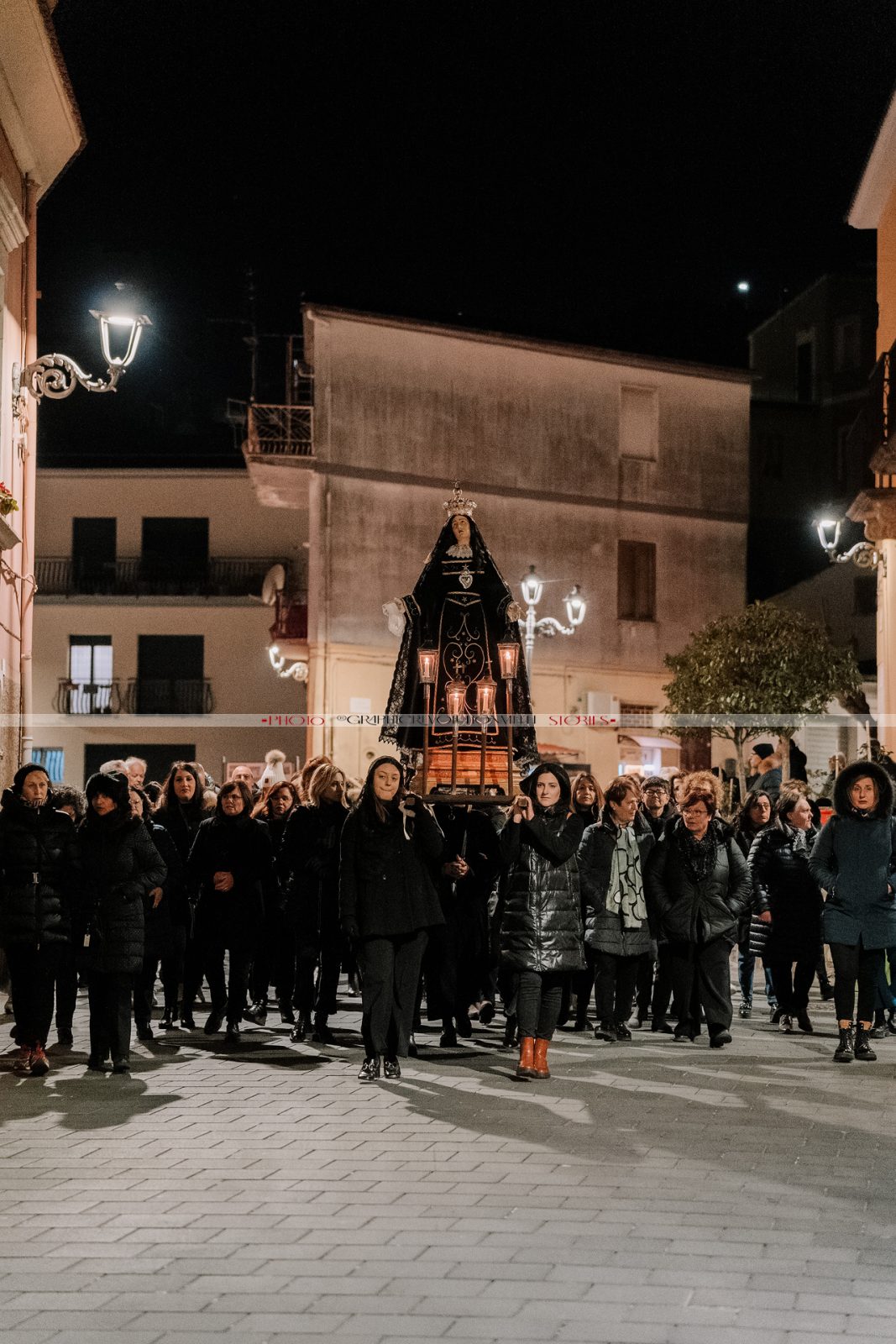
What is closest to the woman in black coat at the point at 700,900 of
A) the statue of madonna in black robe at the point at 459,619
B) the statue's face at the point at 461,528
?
the statue of madonna in black robe at the point at 459,619

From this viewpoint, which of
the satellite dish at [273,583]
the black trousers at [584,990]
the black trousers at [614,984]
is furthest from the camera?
the satellite dish at [273,583]

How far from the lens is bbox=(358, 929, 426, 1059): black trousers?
1022 cm

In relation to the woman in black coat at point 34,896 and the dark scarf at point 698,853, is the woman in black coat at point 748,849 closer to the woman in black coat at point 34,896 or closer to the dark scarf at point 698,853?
the dark scarf at point 698,853

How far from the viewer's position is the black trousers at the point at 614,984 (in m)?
12.2

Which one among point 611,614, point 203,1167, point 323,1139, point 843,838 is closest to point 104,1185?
point 203,1167

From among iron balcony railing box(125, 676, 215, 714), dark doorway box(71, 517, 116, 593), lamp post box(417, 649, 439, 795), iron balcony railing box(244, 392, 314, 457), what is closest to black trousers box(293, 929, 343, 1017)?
lamp post box(417, 649, 439, 795)

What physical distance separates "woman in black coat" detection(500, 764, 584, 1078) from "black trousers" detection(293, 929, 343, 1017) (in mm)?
1986

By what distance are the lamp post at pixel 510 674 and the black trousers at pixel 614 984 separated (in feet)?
16.5

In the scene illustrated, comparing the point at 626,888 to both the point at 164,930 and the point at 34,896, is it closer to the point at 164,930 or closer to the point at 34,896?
the point at 164,930

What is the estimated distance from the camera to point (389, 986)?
10.4m

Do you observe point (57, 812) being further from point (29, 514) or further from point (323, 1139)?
point (29, 514)

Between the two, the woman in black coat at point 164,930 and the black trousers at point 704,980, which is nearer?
the black trousers at point 704,980

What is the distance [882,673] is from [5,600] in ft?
39.1

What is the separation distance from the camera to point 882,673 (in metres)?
23.6
